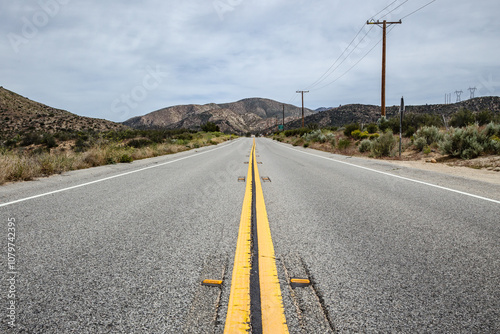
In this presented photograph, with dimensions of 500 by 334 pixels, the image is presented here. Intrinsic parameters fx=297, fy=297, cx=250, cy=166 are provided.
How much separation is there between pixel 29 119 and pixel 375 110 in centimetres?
8250

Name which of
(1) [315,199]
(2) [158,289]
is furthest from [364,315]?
(1) [315,199]

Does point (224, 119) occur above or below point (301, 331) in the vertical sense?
above

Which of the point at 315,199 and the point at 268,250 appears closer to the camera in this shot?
the point at 268,250

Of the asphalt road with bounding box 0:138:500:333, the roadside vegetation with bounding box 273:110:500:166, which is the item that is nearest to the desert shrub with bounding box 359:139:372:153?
the roadside vegetation with bounding box 273:110:500:166

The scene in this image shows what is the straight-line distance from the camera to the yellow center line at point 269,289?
1.79m

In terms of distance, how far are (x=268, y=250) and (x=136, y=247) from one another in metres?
1.36

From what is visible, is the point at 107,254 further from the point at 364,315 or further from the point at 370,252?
the point at 370,252

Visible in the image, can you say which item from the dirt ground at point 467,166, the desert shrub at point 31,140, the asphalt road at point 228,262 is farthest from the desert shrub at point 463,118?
the desert shrub at point 31,140

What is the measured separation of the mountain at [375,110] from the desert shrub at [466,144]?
159ft

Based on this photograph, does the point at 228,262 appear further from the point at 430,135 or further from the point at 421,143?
the point at 430,135

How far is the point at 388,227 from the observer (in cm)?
383

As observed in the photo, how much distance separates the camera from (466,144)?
13.0m

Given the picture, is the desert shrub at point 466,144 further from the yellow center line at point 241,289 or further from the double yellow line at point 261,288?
the yellow center line at point 241,289

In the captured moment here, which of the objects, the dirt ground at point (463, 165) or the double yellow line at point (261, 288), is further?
the dirt ground at point (463, 165)
